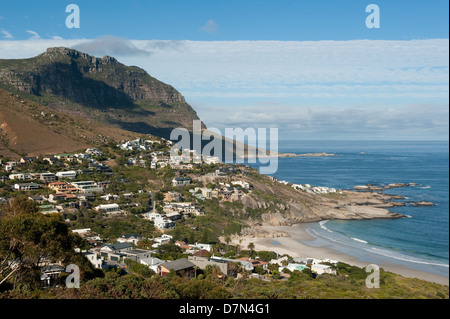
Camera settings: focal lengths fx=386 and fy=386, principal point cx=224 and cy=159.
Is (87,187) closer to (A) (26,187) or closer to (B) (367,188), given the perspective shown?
(A) (26,187)

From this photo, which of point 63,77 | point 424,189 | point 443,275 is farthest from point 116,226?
point 63,77

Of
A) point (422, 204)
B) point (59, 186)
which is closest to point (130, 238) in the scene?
point (59, 186)

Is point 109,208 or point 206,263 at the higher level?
point 109,208

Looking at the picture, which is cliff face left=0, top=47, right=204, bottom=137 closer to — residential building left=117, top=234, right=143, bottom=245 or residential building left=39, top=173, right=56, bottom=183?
residential building left=39, top=173, right=56, bottom=183

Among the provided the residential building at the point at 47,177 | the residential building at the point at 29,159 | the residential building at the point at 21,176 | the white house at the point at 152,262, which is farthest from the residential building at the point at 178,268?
the residential building at the point at 29,159

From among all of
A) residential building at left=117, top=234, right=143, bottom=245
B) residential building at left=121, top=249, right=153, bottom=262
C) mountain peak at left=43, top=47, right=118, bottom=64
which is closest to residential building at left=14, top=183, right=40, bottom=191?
residential building at left=117, top=234, right=143, bottom=245

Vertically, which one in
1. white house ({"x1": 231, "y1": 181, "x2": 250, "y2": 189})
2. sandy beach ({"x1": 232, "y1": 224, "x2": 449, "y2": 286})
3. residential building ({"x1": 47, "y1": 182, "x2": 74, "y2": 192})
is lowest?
sandy beach ({"x1": 232, "y1": 224, "x2": 449, "y2": 286})

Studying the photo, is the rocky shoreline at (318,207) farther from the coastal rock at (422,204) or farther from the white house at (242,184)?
the white house at (242,184)
